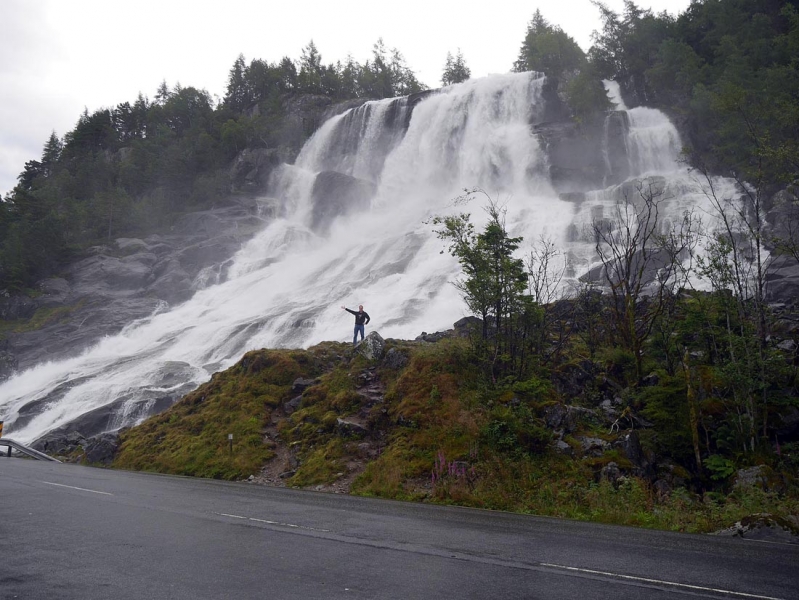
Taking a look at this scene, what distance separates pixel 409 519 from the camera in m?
8.93

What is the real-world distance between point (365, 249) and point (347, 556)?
1736 inches

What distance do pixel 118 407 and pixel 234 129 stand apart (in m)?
54.8

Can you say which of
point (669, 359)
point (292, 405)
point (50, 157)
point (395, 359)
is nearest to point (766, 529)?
point (669, 359)

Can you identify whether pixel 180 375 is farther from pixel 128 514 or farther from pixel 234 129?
pixel 234 129

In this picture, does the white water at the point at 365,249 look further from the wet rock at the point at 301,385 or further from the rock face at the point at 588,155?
the wet rock at the point at 301,385

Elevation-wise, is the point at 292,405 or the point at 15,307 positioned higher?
the point at 15,307

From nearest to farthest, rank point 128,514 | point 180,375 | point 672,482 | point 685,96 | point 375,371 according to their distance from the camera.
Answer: point 128,514 → point 672,482 → point 375,371 → point 180,375 → point 685,96

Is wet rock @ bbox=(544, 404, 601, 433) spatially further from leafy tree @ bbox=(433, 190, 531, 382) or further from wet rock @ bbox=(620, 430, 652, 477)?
leafy tree @ bbox=(433, 190, 531, 382)

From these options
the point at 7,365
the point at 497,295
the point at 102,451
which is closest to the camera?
the point at 497,295

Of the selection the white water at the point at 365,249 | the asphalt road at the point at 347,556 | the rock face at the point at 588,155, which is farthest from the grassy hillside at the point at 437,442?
the rock face at the point at 588,155

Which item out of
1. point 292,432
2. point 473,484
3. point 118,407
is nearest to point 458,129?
point 118,407

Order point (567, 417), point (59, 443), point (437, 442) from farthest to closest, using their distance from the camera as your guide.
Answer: point (59, 443)
point (437, 442)
point (567, 417)

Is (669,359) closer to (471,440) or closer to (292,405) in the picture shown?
(471,440)

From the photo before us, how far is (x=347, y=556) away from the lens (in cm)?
597
